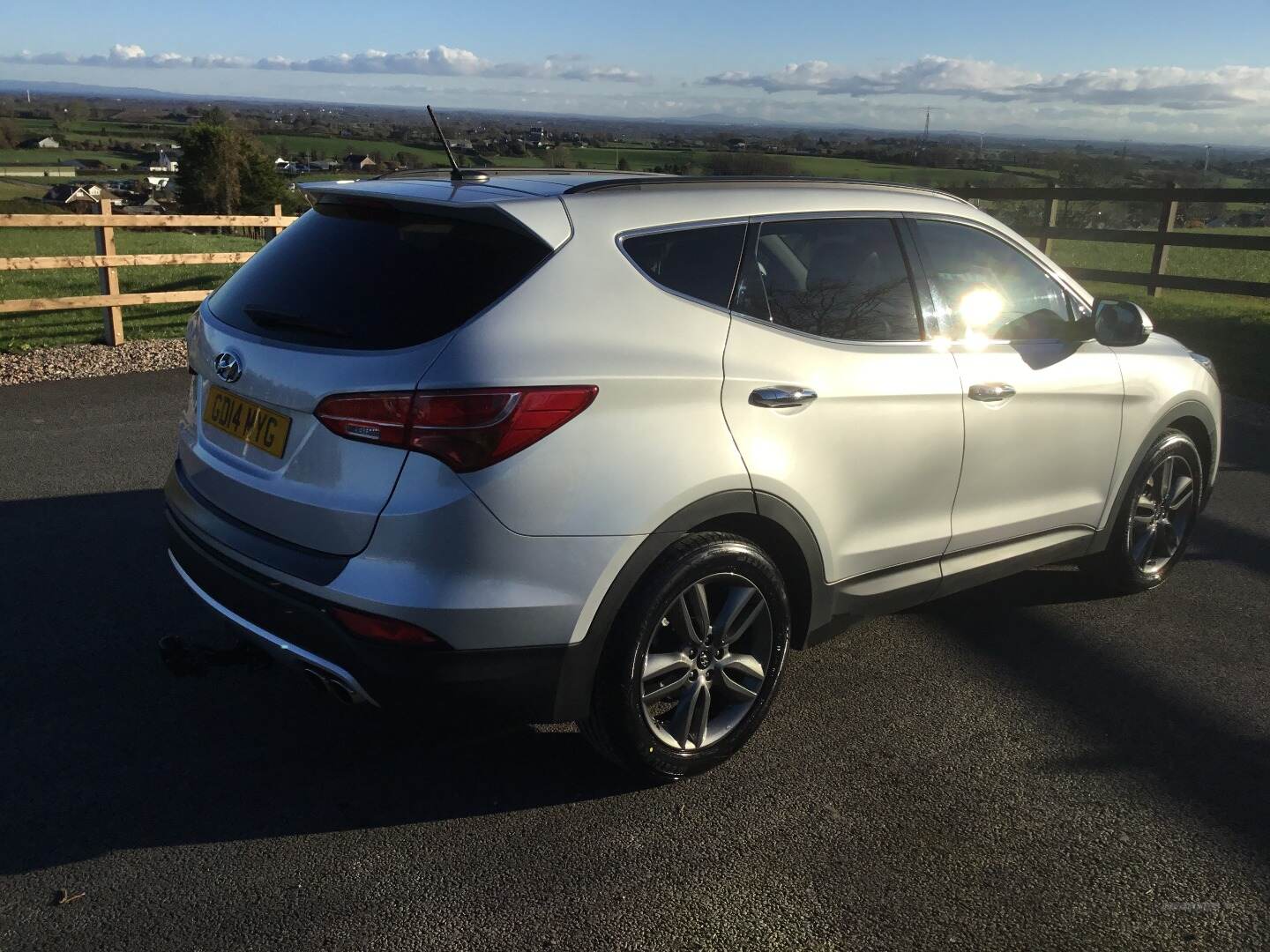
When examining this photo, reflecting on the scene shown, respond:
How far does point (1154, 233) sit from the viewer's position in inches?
559

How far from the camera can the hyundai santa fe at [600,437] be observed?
9.26 ft

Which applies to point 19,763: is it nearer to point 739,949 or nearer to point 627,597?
point 627,597

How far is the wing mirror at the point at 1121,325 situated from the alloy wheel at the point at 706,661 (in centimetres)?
207

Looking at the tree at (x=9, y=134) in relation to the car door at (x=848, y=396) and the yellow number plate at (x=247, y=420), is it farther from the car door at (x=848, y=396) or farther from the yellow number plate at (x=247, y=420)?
the car door at (x=848, y=396)

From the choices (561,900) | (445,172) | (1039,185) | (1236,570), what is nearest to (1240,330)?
(1039,185)

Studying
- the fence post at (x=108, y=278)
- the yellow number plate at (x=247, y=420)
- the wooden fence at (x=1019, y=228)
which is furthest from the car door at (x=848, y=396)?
the fence post at (x=108, y=278)

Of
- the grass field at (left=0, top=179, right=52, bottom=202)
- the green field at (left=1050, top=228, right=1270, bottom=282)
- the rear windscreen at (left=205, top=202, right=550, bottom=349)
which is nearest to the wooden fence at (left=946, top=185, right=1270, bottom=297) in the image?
the green field at (left=1050, top=228, right=1270, bottom=282)

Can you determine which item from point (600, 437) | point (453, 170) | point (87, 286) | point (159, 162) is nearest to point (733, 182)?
point (453, 170)

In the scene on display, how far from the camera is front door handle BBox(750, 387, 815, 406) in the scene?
3305 mm

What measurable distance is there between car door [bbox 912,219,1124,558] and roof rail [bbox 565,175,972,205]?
0.24 m

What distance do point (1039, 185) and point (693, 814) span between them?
15.6 metres

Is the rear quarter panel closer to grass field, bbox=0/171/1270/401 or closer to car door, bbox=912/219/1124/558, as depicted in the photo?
car door, bbox=912/219/1124/558

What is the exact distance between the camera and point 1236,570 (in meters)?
5.56

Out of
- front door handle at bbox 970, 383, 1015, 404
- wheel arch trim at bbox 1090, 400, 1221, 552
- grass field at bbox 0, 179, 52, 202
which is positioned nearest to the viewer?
front door handle at bbox 970, 383, 1015, 404
